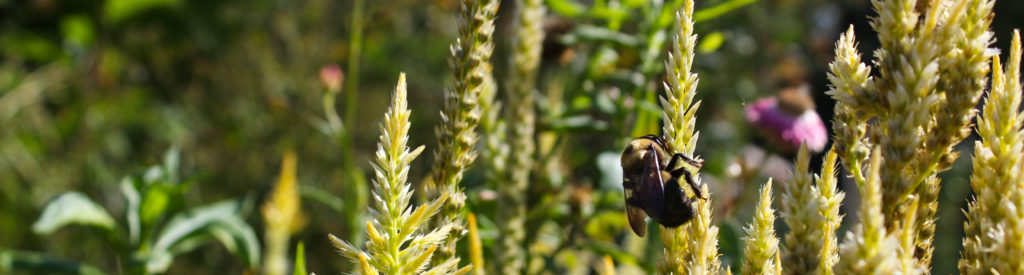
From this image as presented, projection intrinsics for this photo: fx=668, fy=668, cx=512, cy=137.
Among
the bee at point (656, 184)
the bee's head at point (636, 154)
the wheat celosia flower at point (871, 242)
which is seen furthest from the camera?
the bee's head at point (636, 154)

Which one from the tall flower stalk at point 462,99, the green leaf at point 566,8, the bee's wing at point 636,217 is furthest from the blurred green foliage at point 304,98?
the tall flower stalk at point 462,99

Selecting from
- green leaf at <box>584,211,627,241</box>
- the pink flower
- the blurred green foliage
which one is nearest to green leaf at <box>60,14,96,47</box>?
the blurred green foliage

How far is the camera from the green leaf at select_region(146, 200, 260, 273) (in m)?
0.59

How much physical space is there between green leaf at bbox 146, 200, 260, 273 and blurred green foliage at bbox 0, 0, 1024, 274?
12 millimetres

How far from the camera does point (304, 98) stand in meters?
2.16

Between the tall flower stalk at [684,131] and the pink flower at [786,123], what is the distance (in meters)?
0.72

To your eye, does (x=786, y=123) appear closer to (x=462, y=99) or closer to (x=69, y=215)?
(x=462, y=99)

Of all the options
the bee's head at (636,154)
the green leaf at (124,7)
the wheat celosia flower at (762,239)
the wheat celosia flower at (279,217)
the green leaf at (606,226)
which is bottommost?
the wheat celosia flower at (762,239)

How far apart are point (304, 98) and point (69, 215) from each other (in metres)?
1.68

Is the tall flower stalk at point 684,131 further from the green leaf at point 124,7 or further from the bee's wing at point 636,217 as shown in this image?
the green leaf at point 124,7

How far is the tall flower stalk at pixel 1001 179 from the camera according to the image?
31cm

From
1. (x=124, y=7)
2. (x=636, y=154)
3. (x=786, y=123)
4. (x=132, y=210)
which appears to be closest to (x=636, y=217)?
(x=636, y=154)

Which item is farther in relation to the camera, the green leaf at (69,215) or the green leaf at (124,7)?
the green leaf at (124,7)

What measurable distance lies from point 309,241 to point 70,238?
0.69 metres
